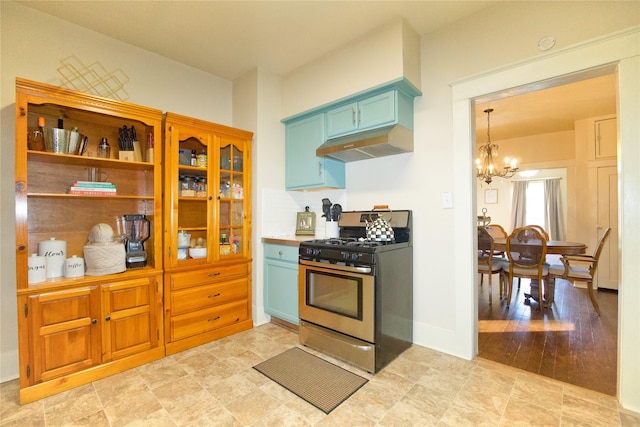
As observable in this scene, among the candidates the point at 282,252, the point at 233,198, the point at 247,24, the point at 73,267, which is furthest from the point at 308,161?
the point at 73,267

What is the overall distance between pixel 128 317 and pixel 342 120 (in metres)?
2.43

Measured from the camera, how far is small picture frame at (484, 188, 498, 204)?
22.9 feet

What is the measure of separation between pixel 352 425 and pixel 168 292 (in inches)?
68.9

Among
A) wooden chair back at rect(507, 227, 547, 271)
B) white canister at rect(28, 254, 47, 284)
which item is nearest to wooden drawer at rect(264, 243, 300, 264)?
white canister at rect(28, 254, 47, 284)

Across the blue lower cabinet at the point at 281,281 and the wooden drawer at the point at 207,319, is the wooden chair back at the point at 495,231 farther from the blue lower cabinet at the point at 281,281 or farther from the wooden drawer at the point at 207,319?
the wooden drawer at the point at 207,319

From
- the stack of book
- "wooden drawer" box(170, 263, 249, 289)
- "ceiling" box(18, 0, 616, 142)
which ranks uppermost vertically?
"ceiling" box(18, 0, 616, 142)

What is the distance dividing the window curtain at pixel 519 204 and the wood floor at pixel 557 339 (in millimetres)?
2827

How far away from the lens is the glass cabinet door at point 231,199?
2865 mm

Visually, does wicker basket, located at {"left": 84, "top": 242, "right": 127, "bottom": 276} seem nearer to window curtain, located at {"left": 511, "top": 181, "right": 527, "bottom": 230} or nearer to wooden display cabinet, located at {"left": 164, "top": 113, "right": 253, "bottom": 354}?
wooden display cabinet, located at {"left": 164, "top": 113, "right": 253, "bottom": 354}

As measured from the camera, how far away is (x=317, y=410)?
171cm

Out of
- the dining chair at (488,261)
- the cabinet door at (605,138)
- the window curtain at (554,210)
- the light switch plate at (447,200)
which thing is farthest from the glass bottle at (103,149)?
the window curtain at (554,210)

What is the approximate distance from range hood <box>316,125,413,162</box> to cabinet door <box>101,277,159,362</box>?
190 cm

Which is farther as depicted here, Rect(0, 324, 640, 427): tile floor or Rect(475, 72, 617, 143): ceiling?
Rect(475, 72, 617, 143): ceiling

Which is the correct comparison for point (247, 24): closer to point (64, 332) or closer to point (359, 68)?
point (359, 68)
